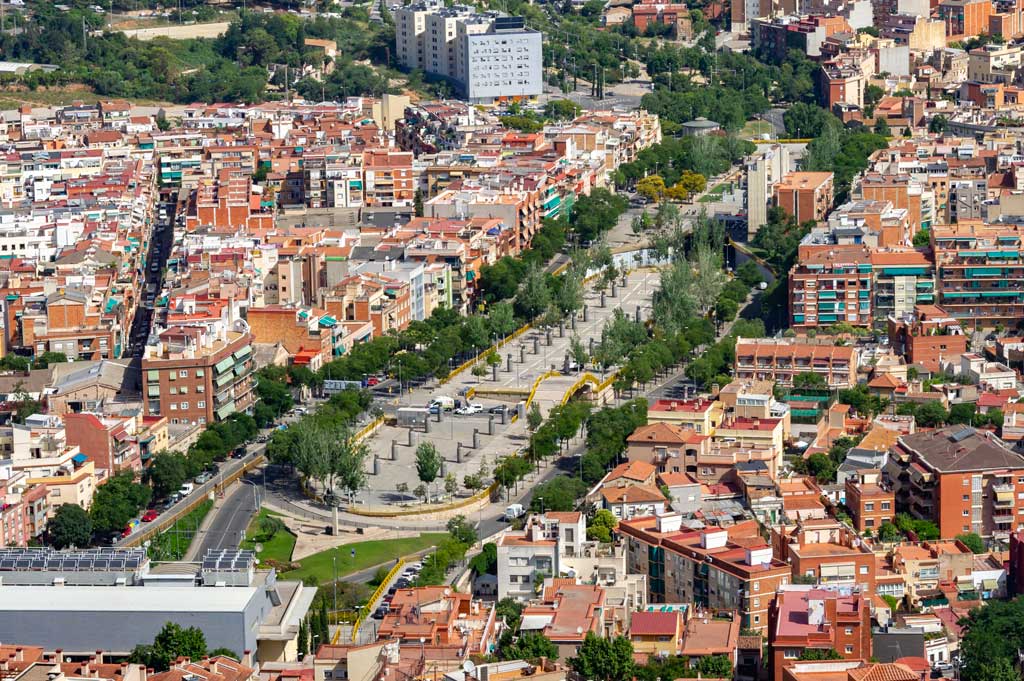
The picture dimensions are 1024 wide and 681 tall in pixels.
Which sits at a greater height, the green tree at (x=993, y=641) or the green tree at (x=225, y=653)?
the green tree at (x=225, y=653)

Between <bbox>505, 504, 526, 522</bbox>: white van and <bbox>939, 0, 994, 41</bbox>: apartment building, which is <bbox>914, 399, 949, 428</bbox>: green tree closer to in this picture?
<bbox>505, 504, 526, 522</bbox>: white van

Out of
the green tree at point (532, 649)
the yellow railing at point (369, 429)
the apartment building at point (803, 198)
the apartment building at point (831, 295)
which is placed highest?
the apartment building at point (803, 198)

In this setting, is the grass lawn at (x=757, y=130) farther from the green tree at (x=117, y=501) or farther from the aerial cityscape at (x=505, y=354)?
the green tree at (x=117, y=501)

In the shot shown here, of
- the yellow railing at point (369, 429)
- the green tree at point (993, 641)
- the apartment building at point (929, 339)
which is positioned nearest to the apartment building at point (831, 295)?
the apartment building at point (929, 339)

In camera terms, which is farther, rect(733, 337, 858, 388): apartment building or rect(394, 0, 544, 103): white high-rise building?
rect(394, 0, 544, 103): white high-rise building

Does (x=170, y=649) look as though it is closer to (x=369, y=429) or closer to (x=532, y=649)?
(x=532, y=649)

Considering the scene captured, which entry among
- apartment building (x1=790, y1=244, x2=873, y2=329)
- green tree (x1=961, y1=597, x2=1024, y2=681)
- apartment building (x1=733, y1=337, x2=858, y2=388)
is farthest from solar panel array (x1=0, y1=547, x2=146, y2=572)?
apartment building (x1=790, y1=244, x2=873, y2=329)
